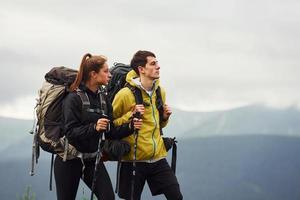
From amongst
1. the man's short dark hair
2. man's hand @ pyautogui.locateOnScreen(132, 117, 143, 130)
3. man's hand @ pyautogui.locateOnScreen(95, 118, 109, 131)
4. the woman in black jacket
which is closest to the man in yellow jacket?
the man's short dark hair

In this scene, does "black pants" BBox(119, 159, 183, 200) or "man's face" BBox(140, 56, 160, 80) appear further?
"man's face" BBox(140, 56, 160, 80)

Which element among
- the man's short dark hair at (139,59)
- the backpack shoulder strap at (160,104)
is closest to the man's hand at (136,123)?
the backpack shoulder strap at (160,104)

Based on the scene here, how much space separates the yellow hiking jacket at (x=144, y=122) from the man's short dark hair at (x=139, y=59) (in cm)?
16

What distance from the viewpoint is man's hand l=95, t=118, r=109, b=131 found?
6.46m

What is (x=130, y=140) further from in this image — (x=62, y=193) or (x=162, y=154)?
(x=62, y=193)

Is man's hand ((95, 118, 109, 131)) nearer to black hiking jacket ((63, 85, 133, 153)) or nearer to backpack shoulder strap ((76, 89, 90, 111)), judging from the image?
black hiking jacket ((63, 85, 133, 153))

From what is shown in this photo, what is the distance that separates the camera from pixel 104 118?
6.58m

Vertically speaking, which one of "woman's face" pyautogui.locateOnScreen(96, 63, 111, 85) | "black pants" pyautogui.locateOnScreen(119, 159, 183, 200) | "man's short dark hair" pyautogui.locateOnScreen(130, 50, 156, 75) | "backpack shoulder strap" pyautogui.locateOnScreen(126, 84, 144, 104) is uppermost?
"man's short dark hair" pyautogui.locateOnScreen(130, 50, 156, 75)

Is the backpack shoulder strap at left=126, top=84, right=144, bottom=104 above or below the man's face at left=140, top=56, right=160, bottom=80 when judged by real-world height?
below

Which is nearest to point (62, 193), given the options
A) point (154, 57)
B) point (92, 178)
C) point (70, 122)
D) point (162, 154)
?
point (92, 178)

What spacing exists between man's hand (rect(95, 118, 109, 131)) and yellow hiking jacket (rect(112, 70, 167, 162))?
0.78 m

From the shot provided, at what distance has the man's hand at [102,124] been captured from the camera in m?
6.46

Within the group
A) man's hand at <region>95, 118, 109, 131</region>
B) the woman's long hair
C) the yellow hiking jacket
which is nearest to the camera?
man's hand at <region>95, 118, 109, 131</region>

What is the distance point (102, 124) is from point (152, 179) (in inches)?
53.3
